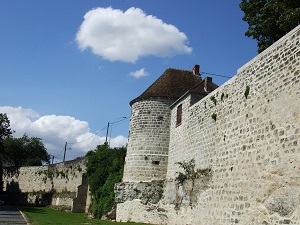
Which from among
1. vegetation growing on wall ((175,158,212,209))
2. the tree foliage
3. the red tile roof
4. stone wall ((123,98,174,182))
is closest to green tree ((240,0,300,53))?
the red tile roof

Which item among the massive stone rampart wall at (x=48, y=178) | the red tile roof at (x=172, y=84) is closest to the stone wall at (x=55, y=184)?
the massive stone rampart wall at (x=48, y=178)

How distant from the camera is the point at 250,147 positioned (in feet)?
39.3

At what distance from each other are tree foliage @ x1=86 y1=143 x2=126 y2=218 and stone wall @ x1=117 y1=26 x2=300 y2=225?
7863 millimetres

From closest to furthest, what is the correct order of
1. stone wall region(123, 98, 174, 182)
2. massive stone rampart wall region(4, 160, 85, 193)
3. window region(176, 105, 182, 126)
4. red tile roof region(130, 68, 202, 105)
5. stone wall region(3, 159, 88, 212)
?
window region(176, 105, 182, 126)
stone wall region(123, 98, 174, 182)
red tile roof region(130, 68, 202, 105)
stone wall region(3, 159, 88, 212)
massive stone rampart wall region(4, 160, 85, 193)

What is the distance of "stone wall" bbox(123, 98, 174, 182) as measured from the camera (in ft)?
71.1

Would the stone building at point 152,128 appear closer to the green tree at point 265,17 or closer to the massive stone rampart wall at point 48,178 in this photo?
the green tree at point 265,17

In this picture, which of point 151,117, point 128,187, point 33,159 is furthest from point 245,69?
point 33,159

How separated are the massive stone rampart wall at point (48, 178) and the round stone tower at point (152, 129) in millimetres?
13722

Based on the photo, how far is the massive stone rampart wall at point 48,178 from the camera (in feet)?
118

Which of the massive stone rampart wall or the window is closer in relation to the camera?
the window

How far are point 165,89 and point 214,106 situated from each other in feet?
25.3

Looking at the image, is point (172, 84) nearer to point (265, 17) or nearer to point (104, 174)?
point (265, 17)

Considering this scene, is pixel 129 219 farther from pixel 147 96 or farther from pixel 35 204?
pixel 35 204

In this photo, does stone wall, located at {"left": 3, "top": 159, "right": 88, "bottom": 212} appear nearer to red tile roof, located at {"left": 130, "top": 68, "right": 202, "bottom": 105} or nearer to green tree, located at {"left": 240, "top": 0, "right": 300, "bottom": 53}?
red tile roof, located at {"left": 130, "top": 68, "right": 202, "bottom": 105}
